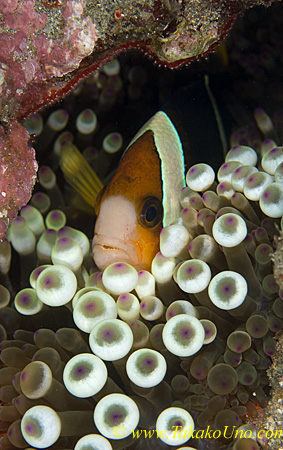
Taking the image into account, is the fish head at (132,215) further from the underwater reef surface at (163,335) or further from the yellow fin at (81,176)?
the yellow fin at (81,176)

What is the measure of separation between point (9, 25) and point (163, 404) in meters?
0.89

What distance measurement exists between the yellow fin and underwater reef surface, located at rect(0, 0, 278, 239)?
451mm

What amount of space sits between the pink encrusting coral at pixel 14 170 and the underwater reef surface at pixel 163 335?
6.1 inches

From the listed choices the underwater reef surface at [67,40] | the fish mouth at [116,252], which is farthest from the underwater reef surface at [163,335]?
the underwater reef surface at [67,40]

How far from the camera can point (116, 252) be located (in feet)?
3.93

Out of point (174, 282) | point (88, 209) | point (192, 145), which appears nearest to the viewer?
point (174, 282)

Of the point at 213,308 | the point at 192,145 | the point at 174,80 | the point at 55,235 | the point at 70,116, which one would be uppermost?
the point at 174,80

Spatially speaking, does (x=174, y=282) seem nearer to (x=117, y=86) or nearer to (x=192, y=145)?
(x=192, y=145)

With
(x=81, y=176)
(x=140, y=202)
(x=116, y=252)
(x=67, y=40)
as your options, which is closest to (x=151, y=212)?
(x=140, y=202)

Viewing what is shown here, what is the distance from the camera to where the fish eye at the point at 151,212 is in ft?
4.10

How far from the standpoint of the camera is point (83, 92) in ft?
5.67

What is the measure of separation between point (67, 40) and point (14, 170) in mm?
326

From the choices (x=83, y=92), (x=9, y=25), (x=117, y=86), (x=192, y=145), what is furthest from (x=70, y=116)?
(x=9, y=25)

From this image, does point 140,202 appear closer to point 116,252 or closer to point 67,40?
point 116,252
